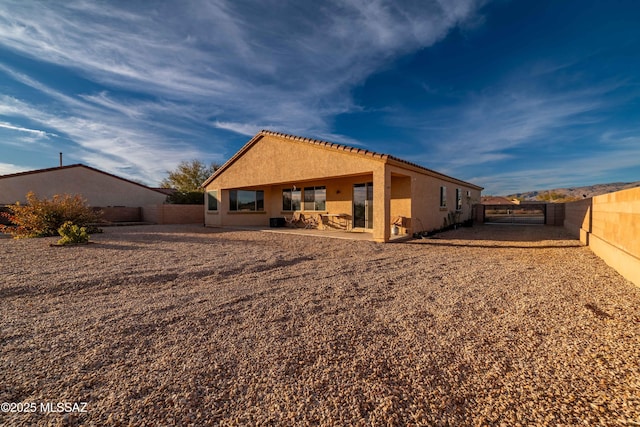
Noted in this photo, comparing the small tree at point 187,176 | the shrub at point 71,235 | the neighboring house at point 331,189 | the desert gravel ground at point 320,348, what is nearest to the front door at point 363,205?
the neighboring house at point 331,189

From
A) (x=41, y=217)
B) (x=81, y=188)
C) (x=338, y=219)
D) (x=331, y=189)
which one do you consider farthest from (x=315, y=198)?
(x=81, y=188)

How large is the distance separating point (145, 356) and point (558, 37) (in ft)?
46.6

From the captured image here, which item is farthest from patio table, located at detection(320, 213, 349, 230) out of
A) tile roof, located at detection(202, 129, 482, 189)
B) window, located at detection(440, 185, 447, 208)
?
window, located at detection(440, 185, 447, 208)

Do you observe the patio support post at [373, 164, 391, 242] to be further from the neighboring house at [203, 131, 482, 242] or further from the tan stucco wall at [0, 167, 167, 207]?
the tan stucco wall at [0, 167, 167, 207]

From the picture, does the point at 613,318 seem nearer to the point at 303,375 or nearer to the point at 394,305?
the point at 394,305

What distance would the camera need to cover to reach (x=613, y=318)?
10.7 ft

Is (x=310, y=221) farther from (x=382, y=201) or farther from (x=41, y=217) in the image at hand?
(x=41, y=217)

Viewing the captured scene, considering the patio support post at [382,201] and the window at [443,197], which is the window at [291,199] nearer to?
the patio support post at [382,201]

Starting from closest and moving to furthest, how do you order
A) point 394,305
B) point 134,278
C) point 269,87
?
1. point 394,305
2. point 134,278
3. point 269,87

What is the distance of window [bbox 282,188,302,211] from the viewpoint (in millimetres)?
15039

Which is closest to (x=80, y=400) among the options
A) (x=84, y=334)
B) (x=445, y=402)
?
(x=84, y=334)

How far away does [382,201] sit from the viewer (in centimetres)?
926

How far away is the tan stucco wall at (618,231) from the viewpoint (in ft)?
16.1

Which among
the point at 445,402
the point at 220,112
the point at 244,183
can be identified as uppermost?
the point at 220,112
